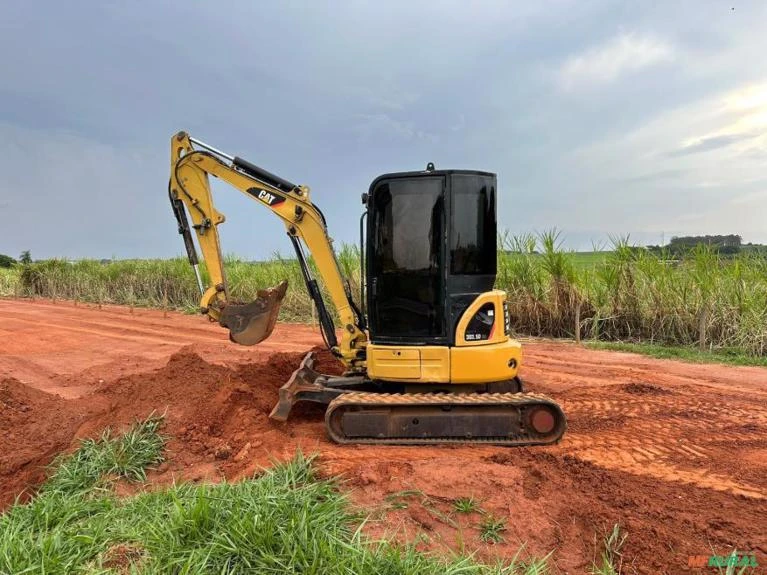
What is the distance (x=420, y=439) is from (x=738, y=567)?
2.40 metres

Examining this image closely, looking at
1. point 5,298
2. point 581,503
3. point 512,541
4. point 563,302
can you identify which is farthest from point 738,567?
point 5,298

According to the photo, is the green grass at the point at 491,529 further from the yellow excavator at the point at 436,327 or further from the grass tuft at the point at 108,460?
the grass tuft at the point at 108,460

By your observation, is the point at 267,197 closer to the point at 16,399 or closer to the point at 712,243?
the point at 16,399

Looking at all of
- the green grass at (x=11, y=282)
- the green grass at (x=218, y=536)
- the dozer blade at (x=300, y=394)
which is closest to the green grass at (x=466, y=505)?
the green grass at (x=218, y=536)

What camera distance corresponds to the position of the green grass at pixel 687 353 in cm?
873

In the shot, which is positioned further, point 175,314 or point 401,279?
point 175,314

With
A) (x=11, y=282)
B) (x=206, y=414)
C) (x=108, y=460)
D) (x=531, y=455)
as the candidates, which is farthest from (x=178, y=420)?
(x=11, y=282)

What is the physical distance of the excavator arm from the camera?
5539 mm

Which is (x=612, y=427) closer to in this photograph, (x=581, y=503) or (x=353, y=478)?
(x=581, y=503)

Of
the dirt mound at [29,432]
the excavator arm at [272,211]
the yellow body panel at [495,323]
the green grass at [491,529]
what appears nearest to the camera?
the green grass at [491,529]

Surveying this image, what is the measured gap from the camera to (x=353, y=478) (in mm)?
3734

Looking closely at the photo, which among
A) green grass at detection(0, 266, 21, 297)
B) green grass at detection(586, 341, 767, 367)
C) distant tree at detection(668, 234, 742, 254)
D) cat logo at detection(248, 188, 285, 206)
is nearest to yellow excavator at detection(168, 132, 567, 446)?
cat logo at detection(248, 188, 285, 206)

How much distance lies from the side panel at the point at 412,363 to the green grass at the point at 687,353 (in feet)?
20.1

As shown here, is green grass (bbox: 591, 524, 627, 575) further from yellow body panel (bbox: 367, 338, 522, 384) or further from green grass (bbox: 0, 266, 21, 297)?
green grass (bbox: 0, 266, 21, 297)
